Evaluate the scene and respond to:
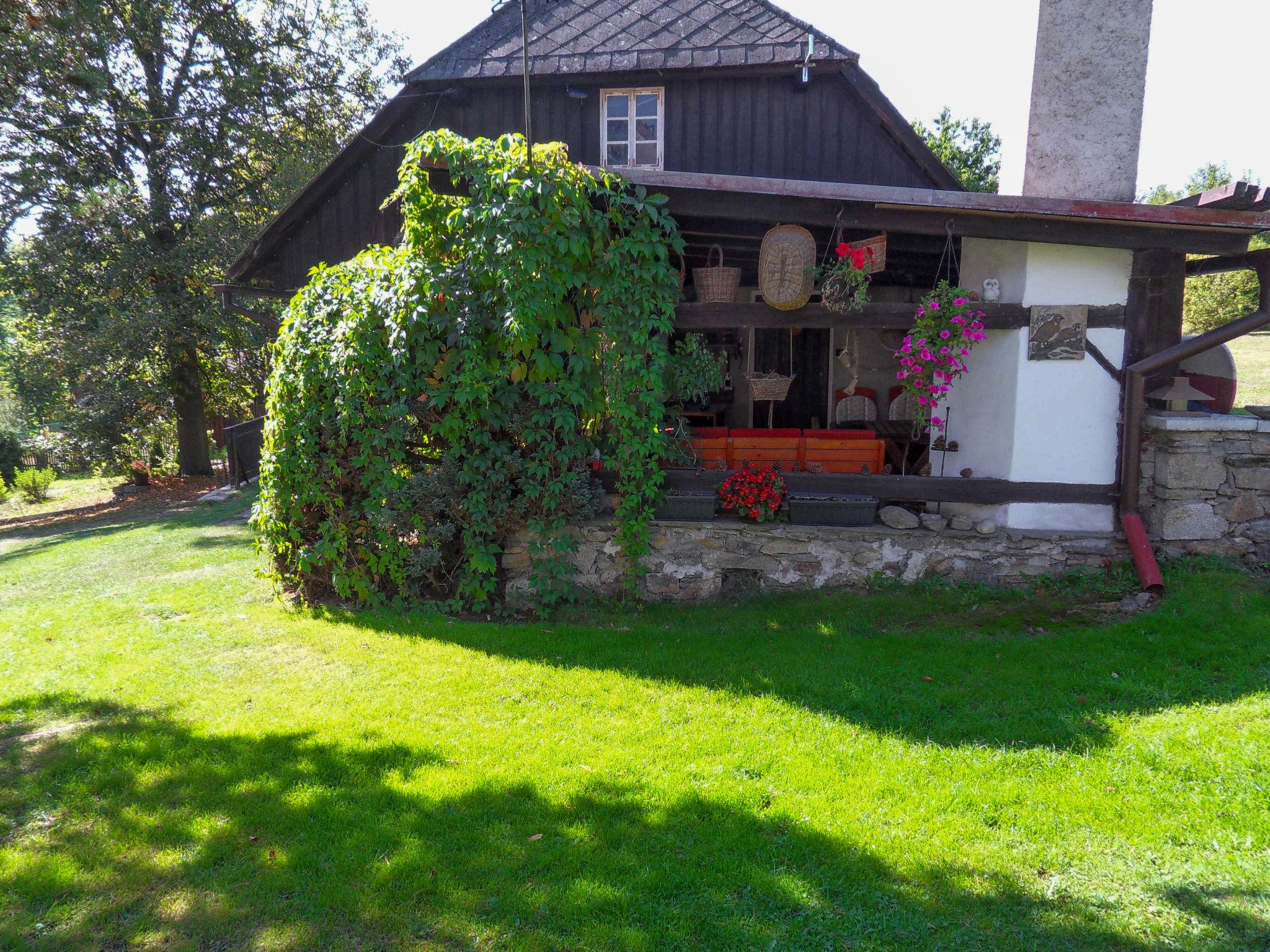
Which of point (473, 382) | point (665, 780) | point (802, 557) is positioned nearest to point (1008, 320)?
point (802, 557)

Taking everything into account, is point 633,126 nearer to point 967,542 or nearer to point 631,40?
point 631,40

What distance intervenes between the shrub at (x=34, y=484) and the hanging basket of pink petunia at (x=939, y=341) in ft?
61.1

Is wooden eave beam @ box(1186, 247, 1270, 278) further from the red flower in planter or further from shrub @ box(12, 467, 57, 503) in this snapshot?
shrub @ box(12, 467, 57, 503)

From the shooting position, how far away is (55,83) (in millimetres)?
12969

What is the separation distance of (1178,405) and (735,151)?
17.0 feet

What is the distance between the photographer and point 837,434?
6664 mm

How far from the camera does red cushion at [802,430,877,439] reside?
665 cm

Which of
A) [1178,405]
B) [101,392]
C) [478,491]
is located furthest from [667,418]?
[101,392]

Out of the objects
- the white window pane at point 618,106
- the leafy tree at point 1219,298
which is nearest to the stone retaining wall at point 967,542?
the white window pane at point 618,106

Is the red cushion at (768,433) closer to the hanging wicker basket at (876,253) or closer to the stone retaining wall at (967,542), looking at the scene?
the stone retaining wall at (967,542)

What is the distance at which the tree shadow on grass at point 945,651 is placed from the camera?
416 cm

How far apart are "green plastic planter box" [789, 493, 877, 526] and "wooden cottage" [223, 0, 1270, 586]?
179mm

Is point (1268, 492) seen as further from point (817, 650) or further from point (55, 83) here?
point (55, 83)

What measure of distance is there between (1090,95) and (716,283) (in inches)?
122
